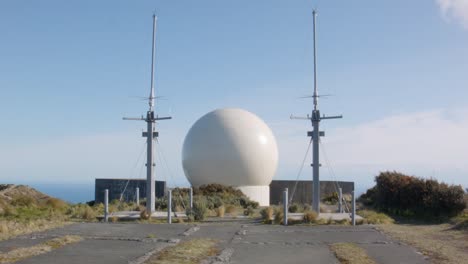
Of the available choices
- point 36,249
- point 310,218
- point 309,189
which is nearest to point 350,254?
point 36,249

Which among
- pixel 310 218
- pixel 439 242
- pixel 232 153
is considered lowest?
pixel 439 242

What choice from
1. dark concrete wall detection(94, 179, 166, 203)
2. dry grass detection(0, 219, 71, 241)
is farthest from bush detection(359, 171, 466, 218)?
dry grass detection(0, 219, 71, 241)

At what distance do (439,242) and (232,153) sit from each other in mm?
19110

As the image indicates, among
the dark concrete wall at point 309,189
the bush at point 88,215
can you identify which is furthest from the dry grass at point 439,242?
the dark concrete wall at point 309,189

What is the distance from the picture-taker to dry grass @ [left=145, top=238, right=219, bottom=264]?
10.1 m

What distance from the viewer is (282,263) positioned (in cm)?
1008

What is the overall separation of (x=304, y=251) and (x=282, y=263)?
1.65 m

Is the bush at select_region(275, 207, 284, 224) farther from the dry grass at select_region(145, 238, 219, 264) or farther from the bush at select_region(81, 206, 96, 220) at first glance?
the bush at select_region(81, 206, 96, 220)

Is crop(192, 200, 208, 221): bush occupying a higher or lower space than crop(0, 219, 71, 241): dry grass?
higher

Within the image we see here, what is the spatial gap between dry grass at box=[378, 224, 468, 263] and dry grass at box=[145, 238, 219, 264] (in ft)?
14.5

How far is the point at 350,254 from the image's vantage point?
11023 mm

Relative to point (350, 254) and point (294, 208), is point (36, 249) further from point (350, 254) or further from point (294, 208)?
point (294, 208)

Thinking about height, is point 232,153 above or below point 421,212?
above

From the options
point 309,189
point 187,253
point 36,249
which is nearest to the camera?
point 187,253
